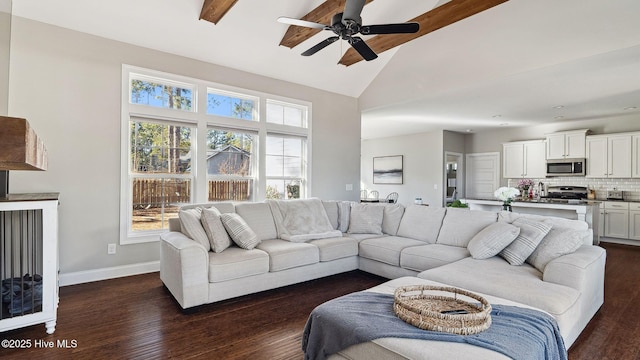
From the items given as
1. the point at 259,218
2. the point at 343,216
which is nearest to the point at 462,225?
the point at 343,216

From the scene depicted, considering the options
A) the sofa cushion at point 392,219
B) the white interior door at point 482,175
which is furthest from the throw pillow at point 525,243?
the white interior door at point 482,175

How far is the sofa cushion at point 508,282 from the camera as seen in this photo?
6.81 feet

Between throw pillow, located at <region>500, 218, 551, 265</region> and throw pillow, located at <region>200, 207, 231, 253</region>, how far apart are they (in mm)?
2681

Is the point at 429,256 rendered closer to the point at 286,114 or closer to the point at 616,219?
the point at 286,114

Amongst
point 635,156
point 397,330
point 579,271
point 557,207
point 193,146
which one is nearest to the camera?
point 397,330

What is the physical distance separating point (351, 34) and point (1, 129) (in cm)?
261

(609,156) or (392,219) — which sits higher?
(609,156)

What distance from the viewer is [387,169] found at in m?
9.95

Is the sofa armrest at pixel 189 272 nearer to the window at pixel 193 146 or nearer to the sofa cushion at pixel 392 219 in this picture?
the window at pixel 193 146

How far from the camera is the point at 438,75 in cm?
487

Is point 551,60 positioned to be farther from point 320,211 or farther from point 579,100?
point 320,211

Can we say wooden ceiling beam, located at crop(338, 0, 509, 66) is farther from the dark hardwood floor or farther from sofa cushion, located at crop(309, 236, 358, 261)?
the dark hardwood floor

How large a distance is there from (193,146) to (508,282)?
396 cm

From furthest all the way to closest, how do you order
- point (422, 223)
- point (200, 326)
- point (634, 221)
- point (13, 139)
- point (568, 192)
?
point (568, 192) → point (634, 221) → point (422, 223) → point (200, 326) → point (13, 139)
